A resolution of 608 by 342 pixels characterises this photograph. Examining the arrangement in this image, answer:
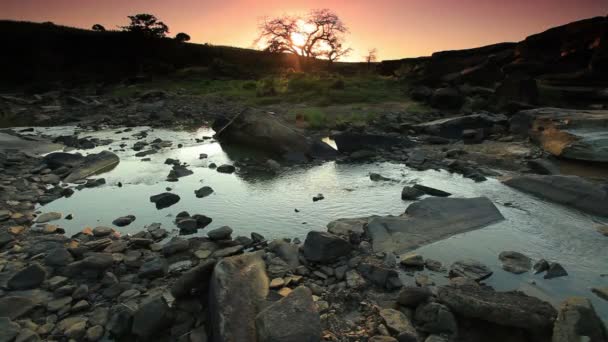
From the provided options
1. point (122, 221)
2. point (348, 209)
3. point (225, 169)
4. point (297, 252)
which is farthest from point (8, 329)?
point (225, 169)

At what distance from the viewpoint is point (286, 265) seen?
11.5 feet

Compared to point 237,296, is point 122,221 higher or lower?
lower

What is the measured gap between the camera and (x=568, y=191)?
534 cm

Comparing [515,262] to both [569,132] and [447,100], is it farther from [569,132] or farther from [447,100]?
[447,100]

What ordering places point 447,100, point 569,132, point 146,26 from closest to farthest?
point 569,132
point 447,100
point 146,26

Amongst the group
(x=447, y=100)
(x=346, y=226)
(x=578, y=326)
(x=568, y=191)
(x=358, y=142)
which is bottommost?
(x=346, y=226)

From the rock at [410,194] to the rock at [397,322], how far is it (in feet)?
9.77

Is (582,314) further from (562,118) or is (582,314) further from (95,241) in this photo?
(562,118)

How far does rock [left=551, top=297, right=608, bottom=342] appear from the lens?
2426 millimetres

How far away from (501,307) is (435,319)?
457 mm

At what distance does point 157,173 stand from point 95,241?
3.22 meters

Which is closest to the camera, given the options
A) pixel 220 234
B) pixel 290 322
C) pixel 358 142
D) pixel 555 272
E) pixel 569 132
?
pixel 290 322

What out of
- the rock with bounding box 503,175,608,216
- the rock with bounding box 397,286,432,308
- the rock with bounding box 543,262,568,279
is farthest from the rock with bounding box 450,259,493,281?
the rock with bounding box 503,175,608,216

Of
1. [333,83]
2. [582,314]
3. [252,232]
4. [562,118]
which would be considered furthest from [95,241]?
[333,83]
